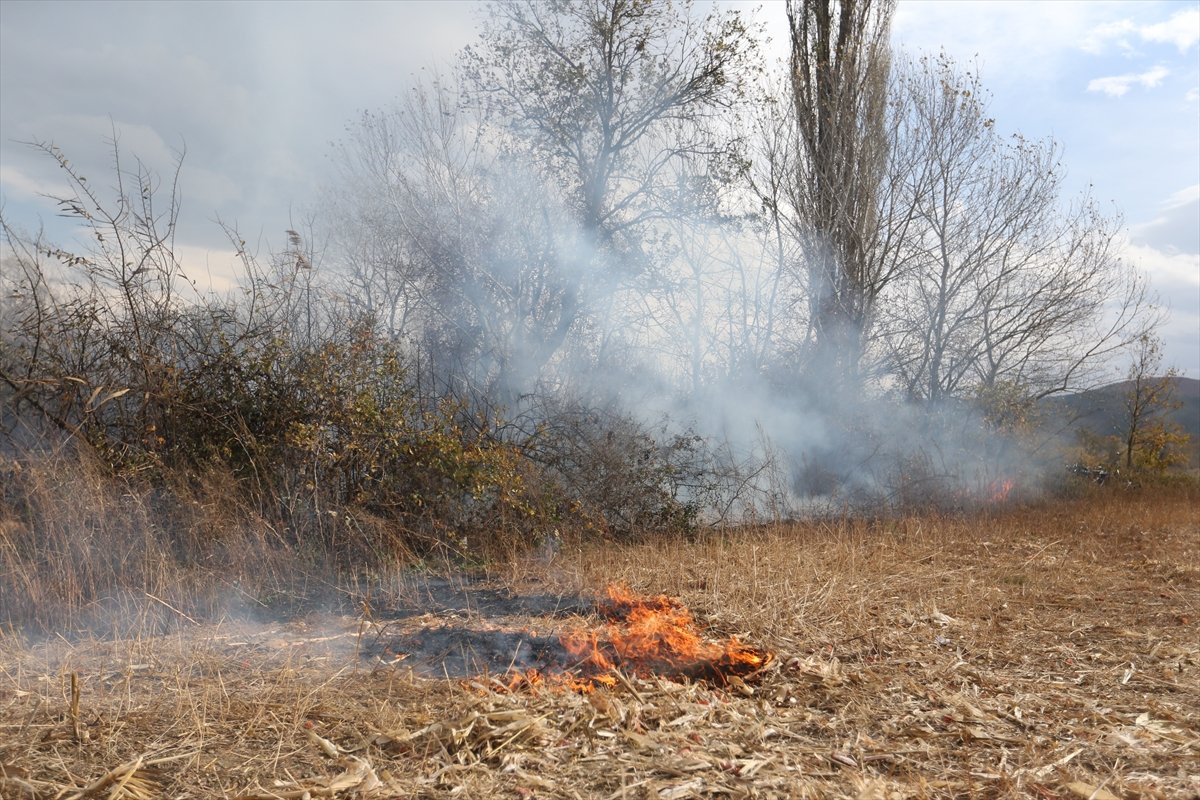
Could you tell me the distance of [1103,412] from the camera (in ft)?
58.7

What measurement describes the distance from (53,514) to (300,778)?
4.23 meters

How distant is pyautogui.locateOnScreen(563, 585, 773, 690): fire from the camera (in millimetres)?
4156

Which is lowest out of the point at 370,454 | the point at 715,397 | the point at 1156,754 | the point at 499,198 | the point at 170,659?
the point at 1156,754

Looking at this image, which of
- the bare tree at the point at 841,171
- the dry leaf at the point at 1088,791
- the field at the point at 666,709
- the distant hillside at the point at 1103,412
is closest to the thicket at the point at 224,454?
the field at the point at 666,709

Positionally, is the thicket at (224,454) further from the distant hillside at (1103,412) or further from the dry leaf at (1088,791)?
the distant hillside at (1103,412)

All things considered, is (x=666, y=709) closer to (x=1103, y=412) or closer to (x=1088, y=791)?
(x=1088, y=791)

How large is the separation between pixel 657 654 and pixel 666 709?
0.57m

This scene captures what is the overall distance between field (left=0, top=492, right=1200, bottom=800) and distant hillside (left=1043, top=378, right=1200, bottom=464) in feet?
35.4

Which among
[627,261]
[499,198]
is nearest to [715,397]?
[627,261]

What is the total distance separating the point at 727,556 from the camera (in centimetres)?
734

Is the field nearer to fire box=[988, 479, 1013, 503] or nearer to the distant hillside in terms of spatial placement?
fire box=[988, 479, 1013, 503]

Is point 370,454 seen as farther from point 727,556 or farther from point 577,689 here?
point 577,689

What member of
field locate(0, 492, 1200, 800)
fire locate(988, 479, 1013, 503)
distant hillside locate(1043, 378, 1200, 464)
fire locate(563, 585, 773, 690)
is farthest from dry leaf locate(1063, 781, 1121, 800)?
distant hillside locate(1043, 378, 1200, 464)

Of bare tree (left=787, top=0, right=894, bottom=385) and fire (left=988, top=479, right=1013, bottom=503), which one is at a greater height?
bare tree (left=787, top=0, right=894, bottom=385)
